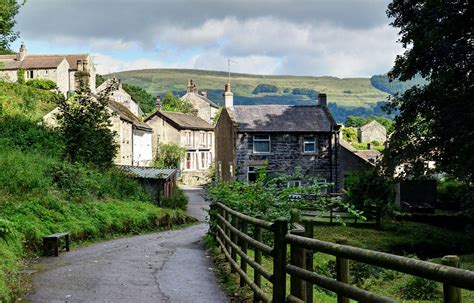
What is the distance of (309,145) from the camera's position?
51.0 m

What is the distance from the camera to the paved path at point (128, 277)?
10336 millimetres

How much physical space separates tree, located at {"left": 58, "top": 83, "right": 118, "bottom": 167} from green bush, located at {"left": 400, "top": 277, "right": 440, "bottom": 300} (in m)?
19.4

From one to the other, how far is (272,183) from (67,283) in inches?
259

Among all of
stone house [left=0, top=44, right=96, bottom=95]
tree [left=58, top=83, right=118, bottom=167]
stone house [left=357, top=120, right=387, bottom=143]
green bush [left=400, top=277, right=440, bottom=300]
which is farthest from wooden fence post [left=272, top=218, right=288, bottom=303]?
stone house [left=357, top=120, right=387, bottom=143]

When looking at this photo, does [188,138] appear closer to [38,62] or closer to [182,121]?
[182,121]

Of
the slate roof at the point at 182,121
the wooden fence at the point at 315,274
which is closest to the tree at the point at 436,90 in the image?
the wooden fence at the point at 315,274

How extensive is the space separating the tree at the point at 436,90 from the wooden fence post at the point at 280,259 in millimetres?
18466

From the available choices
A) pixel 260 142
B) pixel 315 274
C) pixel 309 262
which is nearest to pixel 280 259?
pixel 309 262

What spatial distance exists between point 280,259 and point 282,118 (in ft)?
145

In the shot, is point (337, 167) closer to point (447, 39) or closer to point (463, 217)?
point (463, 217)

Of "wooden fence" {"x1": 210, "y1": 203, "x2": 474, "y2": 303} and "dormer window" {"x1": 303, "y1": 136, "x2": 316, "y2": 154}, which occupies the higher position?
"dormer window" {"x1": 303, "y1": 136, "x2": 316, "y2": 154}

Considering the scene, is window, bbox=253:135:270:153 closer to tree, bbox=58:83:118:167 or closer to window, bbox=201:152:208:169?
tree, bbox=58:83:118:167

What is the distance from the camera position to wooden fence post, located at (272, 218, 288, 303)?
7.65m

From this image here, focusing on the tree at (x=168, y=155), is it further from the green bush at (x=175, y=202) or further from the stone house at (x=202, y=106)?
the stone house at (x=202, y=106)
